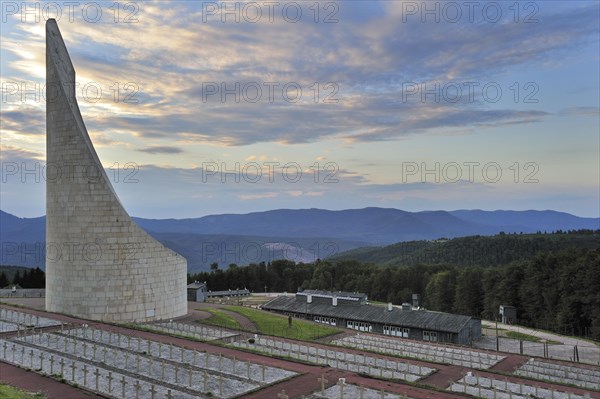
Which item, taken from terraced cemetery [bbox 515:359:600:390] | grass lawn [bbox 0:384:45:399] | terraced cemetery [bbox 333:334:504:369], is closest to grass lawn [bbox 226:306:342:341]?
terraced cemetery [bbox 333:334:504:369]

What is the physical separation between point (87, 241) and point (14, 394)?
88.5 feet

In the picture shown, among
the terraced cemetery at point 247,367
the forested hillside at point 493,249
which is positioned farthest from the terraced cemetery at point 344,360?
the forested hillside at point 493,249

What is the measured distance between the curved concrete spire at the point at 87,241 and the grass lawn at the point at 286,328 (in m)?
9.70

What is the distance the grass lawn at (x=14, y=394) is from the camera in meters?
17.4

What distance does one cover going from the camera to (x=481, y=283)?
85188 mm

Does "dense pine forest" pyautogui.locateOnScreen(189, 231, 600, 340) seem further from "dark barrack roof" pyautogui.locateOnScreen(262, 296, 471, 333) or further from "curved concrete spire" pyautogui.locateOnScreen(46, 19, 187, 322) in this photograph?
"curved concrete spire" pyautogui.locateOnScreen(46, 19, 187, 322)

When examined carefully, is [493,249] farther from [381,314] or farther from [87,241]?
[87,241]

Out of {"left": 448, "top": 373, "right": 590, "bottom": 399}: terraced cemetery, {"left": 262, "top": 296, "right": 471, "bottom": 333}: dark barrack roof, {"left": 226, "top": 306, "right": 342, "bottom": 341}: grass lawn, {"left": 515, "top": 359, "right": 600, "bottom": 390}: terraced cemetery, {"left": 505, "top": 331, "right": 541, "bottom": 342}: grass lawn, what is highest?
{"left": 448, "top": 373, "right": 590, "bottom": 399}: terraced cemetery

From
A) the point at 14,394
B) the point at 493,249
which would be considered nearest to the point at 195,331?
the point at 14,394

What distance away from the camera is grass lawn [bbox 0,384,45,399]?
17.4 m

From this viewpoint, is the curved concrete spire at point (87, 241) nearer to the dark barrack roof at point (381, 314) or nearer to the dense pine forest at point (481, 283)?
the dark barrack roof at point (381, 314)

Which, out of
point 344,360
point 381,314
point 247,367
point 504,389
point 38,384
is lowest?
point 381,314

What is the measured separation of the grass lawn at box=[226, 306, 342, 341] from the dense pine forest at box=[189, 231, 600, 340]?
3963 centimetres

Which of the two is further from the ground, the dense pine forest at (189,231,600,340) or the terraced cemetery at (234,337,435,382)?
the terraced cemetery at (234,337,435,382)
